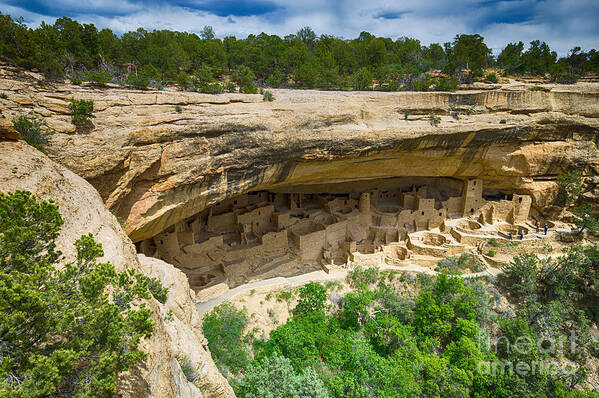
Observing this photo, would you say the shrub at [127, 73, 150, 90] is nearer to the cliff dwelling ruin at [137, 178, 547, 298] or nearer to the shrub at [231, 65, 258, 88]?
the shrub at [231, 65, 258, 88]

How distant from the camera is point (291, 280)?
1459cm

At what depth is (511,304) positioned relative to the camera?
49.5ft

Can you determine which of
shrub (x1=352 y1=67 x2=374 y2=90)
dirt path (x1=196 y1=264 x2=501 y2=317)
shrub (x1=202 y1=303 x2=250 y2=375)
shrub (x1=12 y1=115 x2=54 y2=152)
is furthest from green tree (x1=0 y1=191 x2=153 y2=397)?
shrub (x1=352 y1=67 x2=374 y2=90)

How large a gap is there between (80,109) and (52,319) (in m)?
6.74

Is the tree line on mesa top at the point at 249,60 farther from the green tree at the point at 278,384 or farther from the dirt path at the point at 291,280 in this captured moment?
the green tree at the point at 278,384

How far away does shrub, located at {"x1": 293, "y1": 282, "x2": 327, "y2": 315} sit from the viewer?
12617 millimetres

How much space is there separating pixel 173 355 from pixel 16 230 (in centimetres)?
334

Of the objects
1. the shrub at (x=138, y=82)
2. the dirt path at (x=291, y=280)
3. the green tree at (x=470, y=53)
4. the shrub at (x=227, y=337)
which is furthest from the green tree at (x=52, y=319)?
the green tree at (x=470, y=53)

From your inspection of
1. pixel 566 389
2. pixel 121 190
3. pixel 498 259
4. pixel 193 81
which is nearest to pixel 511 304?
pixel 498 259

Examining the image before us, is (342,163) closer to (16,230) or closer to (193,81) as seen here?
(193,81)

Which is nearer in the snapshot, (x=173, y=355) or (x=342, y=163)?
(x=173, y=355)

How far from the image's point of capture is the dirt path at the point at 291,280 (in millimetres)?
12359

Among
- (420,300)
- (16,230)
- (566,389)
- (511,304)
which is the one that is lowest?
(566,389)

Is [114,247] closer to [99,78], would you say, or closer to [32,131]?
[32,131]
